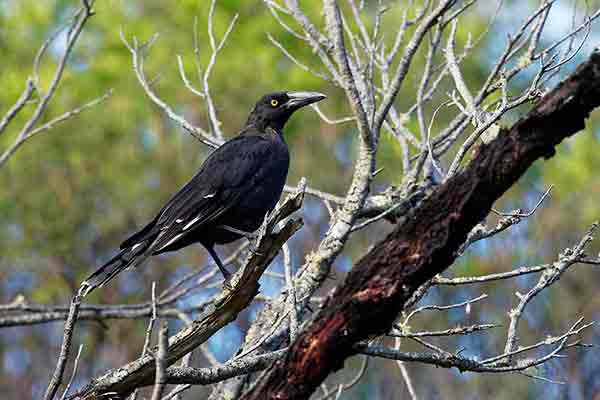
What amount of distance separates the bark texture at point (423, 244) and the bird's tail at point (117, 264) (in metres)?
2.09

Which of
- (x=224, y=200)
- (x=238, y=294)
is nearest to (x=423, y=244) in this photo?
(x=238, y=294)

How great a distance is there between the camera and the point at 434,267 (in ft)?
9.97

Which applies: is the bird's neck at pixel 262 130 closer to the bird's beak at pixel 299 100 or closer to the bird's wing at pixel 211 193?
Result: the bird's beak at pixel 299 100

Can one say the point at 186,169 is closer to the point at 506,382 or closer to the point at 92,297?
the point at 92,297

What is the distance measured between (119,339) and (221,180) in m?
7.83

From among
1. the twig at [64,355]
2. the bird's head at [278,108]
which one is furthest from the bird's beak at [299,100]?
the twig at [64,355]

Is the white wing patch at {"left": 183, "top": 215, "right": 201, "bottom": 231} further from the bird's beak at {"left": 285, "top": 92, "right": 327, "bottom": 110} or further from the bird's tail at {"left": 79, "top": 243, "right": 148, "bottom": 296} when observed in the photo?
the bird's beak at {"left": 285, "top": 92, "right": 327, "bottom": 110}

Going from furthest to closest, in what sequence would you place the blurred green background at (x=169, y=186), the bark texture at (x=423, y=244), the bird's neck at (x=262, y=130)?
the blurred green background at (x=169, y=186)
the bird's neck at (x=262, y=130)
the bark texture at (x=423, y=244)

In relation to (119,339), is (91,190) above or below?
above

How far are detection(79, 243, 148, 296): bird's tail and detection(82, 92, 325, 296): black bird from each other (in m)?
0.07

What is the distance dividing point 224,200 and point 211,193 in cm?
10

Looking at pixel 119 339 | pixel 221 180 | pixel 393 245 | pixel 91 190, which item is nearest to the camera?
pixel 393 245

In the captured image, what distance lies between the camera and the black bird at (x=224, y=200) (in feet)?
20.3

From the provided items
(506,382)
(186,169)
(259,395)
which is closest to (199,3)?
(186,169)
